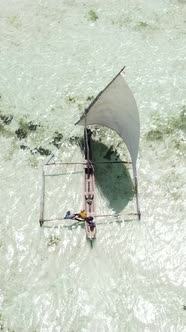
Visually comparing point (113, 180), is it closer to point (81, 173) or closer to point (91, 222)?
point (81, 173)

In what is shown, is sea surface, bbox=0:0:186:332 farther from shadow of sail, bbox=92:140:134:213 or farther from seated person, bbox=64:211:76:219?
seated person, bbox=64:211:76:219

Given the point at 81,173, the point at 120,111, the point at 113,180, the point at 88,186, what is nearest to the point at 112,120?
the point at 120,111

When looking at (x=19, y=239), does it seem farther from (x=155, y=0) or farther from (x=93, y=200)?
(x=155, y=0)

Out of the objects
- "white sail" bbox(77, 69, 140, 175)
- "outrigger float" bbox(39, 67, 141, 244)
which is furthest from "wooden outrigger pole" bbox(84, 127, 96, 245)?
"white sail" bbox(77, 69, 140, 175)

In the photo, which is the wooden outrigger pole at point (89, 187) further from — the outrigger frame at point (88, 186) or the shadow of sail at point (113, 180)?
the shadow of sail at point (113, 180)

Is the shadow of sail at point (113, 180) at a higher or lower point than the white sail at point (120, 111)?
lower

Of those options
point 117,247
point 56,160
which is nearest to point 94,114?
point 56,160

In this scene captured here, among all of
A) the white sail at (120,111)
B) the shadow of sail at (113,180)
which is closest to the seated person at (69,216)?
the shadow of sail at (113,180)
